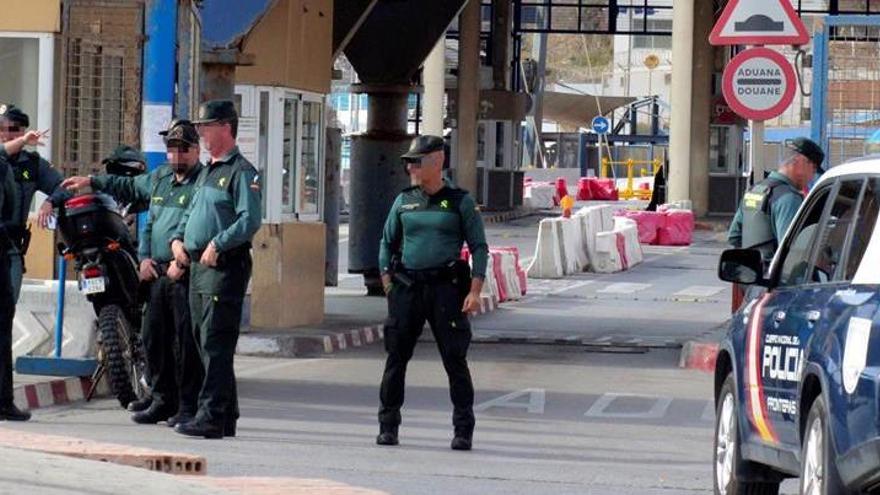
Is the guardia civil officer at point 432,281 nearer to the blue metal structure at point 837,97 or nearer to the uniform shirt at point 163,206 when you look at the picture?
the uniform shirt at point 163,206

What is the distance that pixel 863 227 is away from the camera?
349 inches

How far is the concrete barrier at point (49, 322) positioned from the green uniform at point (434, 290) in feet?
11.1

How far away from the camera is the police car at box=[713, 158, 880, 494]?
813 centimetres

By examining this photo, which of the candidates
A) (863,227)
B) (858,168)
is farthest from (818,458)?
(858,168)

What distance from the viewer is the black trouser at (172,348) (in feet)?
45.1

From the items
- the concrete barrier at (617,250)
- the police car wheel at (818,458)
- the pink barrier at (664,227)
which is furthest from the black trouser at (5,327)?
the pink barrier at (664,227)

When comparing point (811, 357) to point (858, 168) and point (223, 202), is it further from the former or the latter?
point (223, 202)

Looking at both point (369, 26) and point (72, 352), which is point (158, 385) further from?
point (369, 26)

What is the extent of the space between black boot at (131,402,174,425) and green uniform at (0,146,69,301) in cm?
108

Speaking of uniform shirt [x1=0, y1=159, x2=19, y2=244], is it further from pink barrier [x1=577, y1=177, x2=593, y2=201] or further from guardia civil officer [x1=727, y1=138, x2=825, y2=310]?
pink barrier [x1=577, y1=177, x2=593, y2=201]

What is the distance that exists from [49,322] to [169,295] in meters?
Answer: 2.87

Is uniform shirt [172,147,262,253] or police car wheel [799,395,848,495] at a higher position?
uniform shirt [172,147,262,253]

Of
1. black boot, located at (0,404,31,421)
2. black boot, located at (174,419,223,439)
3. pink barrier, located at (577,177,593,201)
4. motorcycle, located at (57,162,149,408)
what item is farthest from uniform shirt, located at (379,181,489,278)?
pink barrier, located at (577,177,593,201)

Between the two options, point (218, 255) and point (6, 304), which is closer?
point (218, 255)
